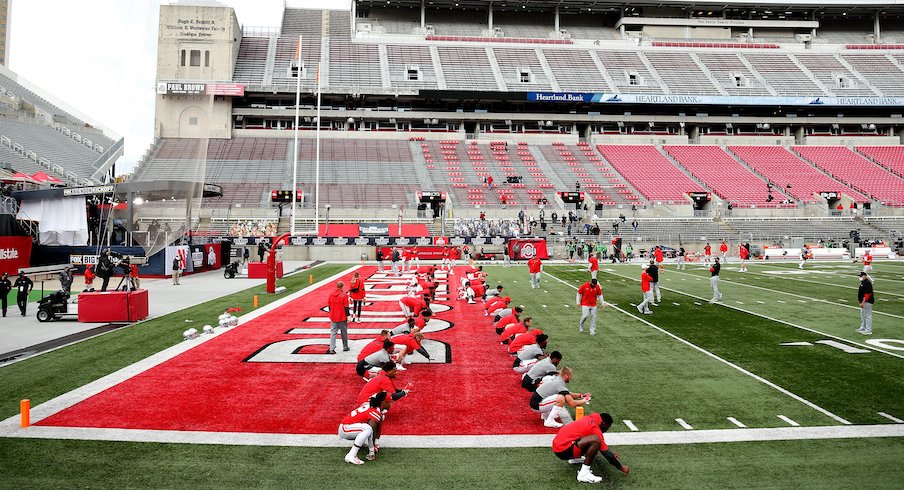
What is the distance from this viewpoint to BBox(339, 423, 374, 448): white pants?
6.42 m

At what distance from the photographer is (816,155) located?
61062mm

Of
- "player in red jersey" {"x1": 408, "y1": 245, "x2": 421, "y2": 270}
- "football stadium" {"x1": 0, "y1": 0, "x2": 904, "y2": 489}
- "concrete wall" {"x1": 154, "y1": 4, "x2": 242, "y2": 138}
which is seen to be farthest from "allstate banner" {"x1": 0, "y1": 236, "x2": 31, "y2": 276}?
"concrete wall" {"x1": 154, "y1": 4, "x2": 242, "y2": 138}

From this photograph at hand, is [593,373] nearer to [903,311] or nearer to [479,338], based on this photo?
[479,338]

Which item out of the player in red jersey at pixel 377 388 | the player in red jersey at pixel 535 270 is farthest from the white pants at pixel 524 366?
the player in red jersey at pixel 535 270

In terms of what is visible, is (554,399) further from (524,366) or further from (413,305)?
(413,305)

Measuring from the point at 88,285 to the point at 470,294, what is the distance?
1447 cm

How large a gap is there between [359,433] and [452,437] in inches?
51.8

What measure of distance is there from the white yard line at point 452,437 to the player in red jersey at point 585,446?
731 mm

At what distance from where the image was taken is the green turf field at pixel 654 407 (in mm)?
5949

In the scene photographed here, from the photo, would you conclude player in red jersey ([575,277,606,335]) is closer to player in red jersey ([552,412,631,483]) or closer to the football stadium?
the football stadium

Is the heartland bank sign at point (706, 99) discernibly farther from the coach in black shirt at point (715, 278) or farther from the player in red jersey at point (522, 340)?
the player in red jersey at point (522, 340)

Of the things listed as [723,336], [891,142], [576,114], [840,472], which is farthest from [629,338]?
[891,142]

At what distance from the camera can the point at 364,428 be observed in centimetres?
651

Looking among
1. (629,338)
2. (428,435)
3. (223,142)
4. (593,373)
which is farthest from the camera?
(223,142)
